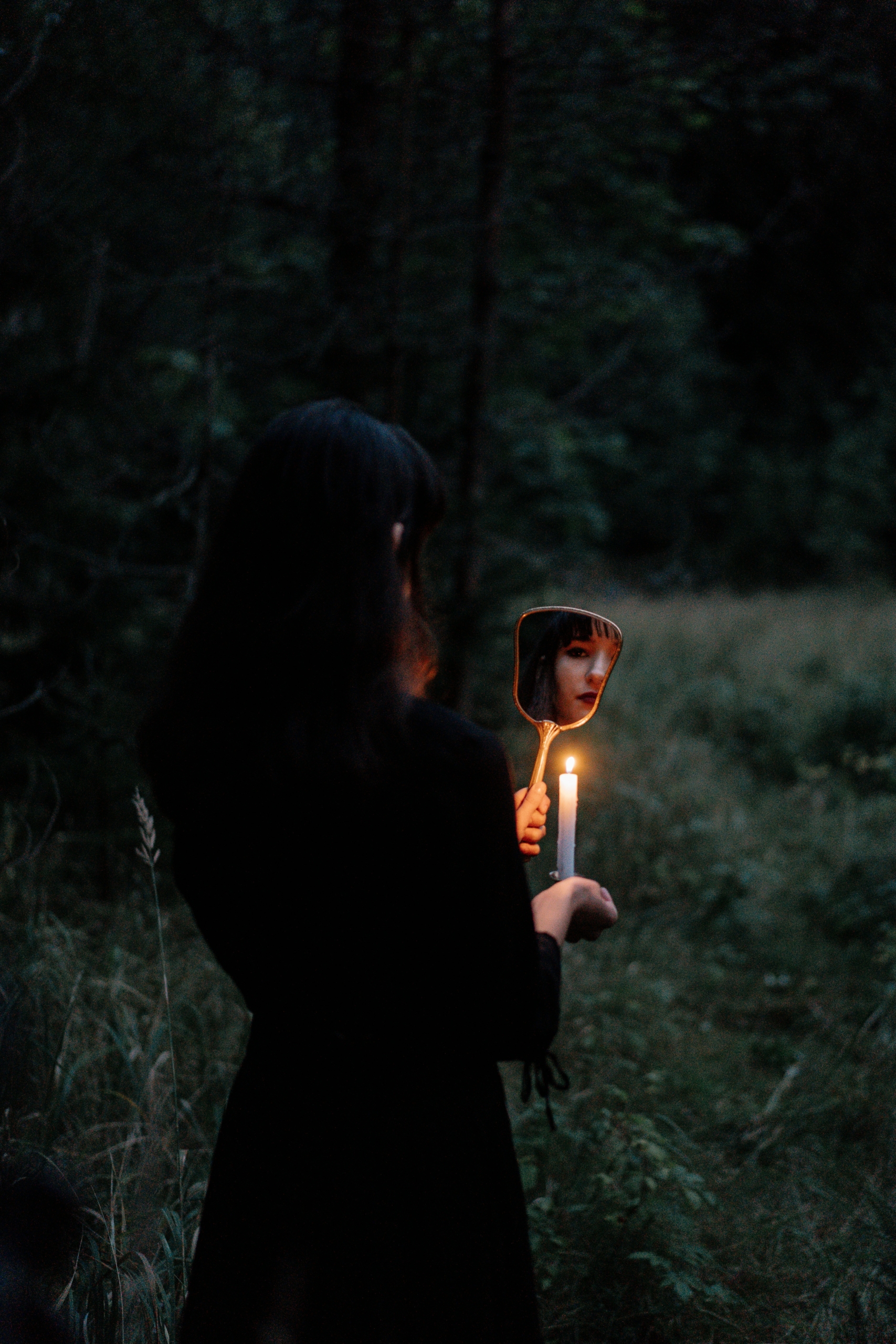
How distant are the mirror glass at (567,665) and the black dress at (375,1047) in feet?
1.08

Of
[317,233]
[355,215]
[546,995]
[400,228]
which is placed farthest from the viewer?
[317,233]

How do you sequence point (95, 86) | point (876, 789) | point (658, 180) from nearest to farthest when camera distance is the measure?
point (95, 86) < point (876, 789) < point (658, 180)

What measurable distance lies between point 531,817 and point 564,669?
232 mm

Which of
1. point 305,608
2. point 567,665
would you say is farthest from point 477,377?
point 305,608

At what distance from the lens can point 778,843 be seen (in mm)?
6188

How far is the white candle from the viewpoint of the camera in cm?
145

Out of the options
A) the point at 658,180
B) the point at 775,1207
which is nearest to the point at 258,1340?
the point at 775,1207

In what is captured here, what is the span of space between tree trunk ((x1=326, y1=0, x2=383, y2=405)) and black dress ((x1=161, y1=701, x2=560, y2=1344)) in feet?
14.6

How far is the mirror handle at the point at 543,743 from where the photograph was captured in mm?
1505

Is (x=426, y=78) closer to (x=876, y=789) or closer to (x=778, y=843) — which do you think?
(x=778, y=843)

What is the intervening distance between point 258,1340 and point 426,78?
6251mm

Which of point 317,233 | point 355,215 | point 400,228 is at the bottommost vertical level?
point 400,228

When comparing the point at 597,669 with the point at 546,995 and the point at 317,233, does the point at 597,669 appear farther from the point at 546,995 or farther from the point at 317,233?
the point at 317,233

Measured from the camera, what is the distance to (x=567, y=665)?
1531mm
